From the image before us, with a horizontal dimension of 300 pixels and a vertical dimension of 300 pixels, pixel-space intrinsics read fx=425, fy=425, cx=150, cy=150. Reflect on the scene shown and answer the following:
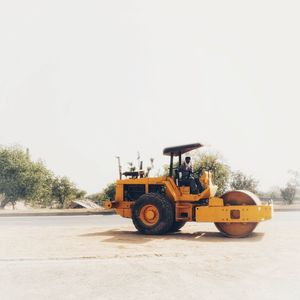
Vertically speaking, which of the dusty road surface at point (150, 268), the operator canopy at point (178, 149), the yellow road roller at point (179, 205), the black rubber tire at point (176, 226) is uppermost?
the operator canopy at point (178, 149)

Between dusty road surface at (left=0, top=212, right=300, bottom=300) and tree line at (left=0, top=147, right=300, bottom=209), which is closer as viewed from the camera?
dusty road surface at (left=0, top=212, right=300, bottom=300)

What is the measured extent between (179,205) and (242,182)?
4032 centimetres

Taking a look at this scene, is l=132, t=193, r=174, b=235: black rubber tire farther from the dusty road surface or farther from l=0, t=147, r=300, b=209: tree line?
l=0, t=147, r=300, b=209: tree line

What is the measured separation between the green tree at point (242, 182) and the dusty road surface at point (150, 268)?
4086 centimetres

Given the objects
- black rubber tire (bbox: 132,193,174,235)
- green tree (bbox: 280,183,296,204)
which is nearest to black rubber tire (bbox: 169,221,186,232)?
black rubber tire (bbox: 132,193,174,235)

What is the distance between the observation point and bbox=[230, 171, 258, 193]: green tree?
1983 inches

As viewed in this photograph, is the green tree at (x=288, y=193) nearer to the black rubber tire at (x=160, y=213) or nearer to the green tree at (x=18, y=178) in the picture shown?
the green tree at (x=18, y=178)

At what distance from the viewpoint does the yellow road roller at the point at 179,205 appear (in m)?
10.9

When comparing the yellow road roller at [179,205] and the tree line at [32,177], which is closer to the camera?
the yellow road roller at [179,205]

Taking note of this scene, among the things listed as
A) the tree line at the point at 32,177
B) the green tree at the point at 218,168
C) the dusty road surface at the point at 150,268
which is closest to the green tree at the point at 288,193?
the tree line at the point at 32,177

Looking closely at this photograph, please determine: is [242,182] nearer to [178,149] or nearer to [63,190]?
[63,190]

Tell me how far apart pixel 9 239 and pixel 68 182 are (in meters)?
54.5

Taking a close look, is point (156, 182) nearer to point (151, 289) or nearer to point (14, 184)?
point (151, 289)

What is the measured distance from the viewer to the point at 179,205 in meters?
11.6
